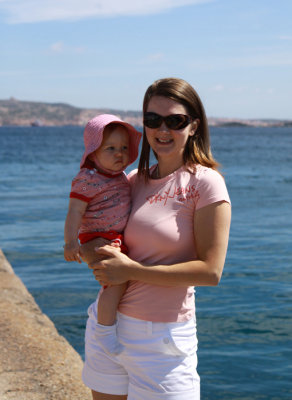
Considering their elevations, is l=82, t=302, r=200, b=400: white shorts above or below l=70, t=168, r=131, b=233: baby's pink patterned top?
below

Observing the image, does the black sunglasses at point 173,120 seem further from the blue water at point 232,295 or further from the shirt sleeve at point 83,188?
the blue water at point 232,295

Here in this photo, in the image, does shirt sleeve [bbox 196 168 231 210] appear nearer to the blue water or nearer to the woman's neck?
the woman's neck

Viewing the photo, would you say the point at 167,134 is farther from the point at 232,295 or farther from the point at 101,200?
the point at 232,295

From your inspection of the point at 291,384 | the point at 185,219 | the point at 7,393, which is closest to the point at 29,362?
the point at 7,393

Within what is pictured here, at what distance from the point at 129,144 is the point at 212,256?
79 cm

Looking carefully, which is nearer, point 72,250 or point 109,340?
point 109,340

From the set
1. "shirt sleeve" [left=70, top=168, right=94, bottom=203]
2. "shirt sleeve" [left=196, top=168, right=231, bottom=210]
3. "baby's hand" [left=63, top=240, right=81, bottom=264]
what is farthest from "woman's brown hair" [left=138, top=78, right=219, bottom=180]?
"baby's hand" [left=63, top=240, right=81, bottom=264]

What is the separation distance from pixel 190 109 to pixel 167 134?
0.16 m

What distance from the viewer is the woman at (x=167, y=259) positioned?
8.36 ft


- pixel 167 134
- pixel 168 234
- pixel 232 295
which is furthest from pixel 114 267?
pixel 232 295

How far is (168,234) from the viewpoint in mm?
2592

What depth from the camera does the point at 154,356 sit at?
2611mm

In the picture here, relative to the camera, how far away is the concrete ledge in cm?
419

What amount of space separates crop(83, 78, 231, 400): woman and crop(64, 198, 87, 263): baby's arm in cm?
17
